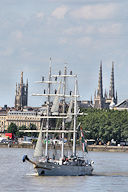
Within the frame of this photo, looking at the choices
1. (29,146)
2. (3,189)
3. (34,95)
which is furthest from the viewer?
(29,146)

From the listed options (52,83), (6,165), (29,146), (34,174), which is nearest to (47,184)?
(34,174)

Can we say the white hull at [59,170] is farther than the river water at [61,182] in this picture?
Yes

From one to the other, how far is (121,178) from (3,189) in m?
18.3

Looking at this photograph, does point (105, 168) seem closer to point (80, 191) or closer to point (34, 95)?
point (34, 95)

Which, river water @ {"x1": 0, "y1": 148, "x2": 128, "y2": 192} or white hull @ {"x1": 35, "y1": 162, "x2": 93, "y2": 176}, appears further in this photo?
white hull @ {"x1": 35, "y1": 162, "x2": 93, "y2": 176}

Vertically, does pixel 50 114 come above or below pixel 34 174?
above

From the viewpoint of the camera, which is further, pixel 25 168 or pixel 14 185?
pixel 25 168

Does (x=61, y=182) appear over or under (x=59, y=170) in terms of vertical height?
under

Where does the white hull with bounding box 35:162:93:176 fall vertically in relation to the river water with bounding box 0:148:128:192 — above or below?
above

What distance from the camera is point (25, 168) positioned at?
100125mm

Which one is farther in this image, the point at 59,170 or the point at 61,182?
the point at 59,170

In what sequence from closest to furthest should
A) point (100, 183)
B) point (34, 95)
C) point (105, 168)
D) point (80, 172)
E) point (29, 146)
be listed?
point (100, 183) < point (80, 172) < point (34, 95) < point (105, 168) < point (29, 146)

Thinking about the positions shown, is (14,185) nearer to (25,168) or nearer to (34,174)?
(34,174)

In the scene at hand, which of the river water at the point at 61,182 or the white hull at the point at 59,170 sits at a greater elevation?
the white hull at the point at 59,170
